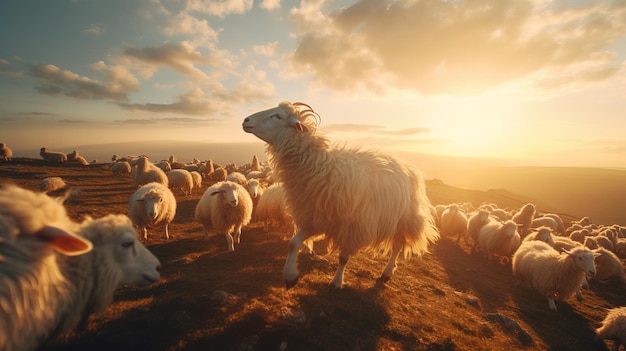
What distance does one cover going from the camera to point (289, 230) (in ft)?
38.4

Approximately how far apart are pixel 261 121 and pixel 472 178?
571 ft

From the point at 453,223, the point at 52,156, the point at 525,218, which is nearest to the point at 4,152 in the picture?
the point at 52,156

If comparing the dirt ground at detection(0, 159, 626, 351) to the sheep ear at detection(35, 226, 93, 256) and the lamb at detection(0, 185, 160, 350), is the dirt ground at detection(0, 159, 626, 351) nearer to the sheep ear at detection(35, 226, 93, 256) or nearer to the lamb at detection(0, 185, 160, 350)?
the lamb at detection(0, 185, 160, 350)

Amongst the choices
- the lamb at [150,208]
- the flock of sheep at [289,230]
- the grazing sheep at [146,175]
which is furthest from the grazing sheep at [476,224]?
the grazing sheep at [146,175]

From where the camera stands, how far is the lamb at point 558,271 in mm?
8273

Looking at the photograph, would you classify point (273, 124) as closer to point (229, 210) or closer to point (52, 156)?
point (229, 210)

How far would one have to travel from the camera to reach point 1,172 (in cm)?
2256

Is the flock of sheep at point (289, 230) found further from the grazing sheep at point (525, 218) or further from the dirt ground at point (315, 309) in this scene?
the grazing sheep at point (525, 218)

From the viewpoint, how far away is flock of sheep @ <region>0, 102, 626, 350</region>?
7.59 ft

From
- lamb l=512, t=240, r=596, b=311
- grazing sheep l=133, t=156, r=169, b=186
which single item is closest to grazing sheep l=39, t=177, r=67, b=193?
grazing sheep l=133, t=156, r=169, b=186

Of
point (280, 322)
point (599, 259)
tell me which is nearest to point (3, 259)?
point (280, 322)

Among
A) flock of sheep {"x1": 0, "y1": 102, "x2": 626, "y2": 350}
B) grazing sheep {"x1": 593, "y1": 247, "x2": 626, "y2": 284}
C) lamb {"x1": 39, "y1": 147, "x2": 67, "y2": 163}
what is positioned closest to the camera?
flock of sheep {"x1": 0, "y1": 102, "x2": 626, "y2": 350}

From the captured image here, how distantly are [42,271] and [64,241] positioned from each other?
0.32 metres

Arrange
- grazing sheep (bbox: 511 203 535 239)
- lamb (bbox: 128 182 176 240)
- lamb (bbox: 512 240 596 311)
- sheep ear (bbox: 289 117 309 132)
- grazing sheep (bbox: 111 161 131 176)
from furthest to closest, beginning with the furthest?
grazing sheep (bbox: 111 161 131 176) → grazing sheep (bbox: 511 203 535 239) → lamb (bbox: 128 182 176 240) → lamb (bbox: 512 240 596 311) → sheep ear (bbox: 289 117 309 132)
